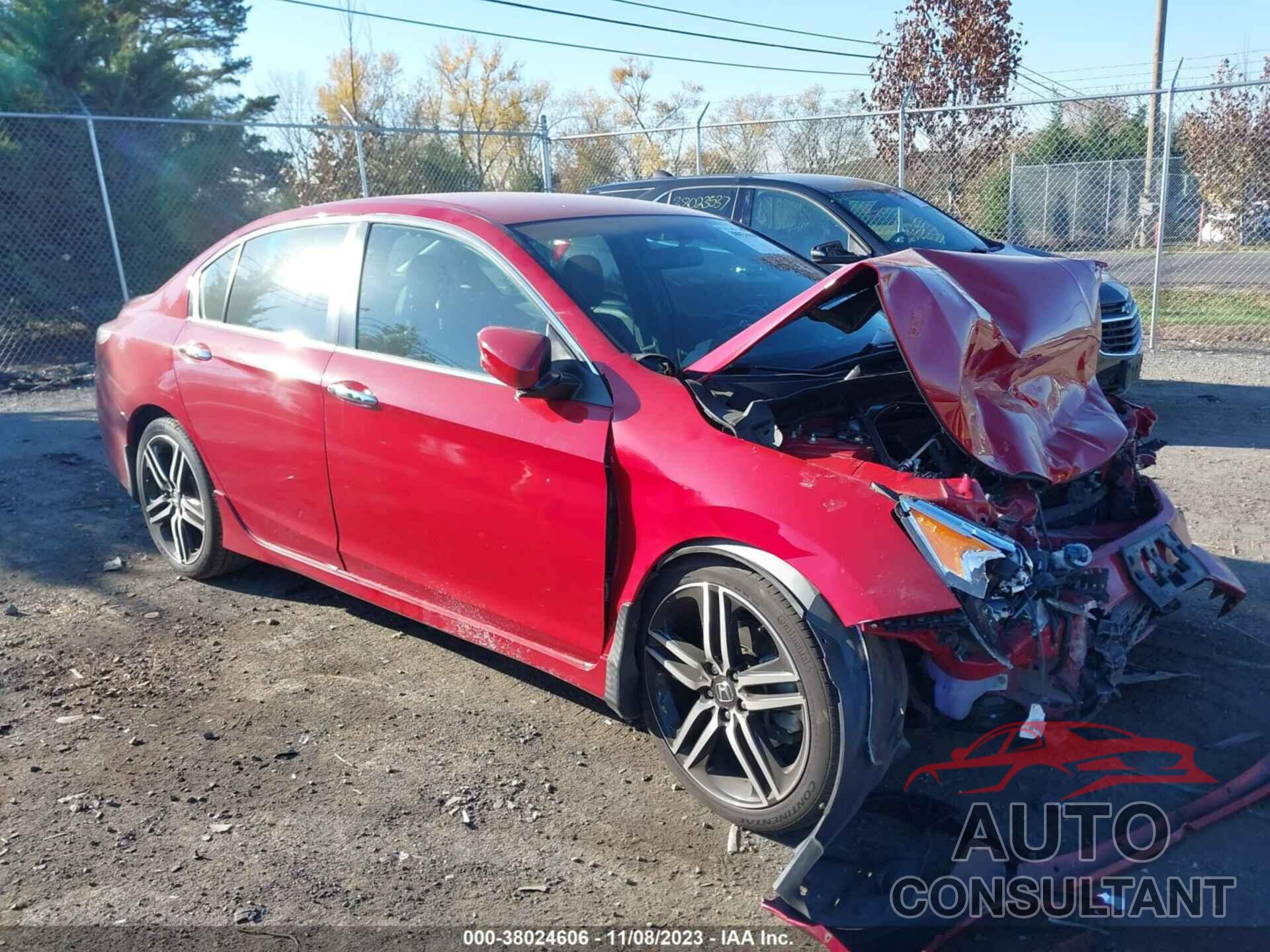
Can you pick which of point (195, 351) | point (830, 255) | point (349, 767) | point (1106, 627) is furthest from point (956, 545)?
point (830, 255)

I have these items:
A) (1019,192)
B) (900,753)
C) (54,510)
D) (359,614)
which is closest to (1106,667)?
(900,753)

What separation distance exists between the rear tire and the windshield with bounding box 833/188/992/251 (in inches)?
203

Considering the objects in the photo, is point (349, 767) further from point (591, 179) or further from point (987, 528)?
point (591, 179)

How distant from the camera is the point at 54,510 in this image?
6.25 m

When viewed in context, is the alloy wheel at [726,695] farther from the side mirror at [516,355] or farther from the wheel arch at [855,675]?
the side mirror at [516,355]

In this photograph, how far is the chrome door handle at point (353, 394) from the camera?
150 inches

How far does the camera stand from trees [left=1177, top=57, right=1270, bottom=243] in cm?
1284

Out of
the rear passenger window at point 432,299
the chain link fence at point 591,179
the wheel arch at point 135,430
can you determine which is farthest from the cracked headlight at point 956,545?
the chain link fence at point 591,179

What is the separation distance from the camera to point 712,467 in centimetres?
300

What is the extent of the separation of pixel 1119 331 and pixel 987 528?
505 centimetres

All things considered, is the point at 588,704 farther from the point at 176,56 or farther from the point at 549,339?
the point at 176,56

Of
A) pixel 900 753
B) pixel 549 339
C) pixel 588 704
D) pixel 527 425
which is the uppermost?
pixel 549 339

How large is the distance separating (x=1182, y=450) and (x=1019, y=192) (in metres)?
11.2

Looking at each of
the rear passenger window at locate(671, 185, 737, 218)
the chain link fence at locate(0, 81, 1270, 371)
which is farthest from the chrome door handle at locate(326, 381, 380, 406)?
the chain link fence at locate(0, 81, 1270, 371)
